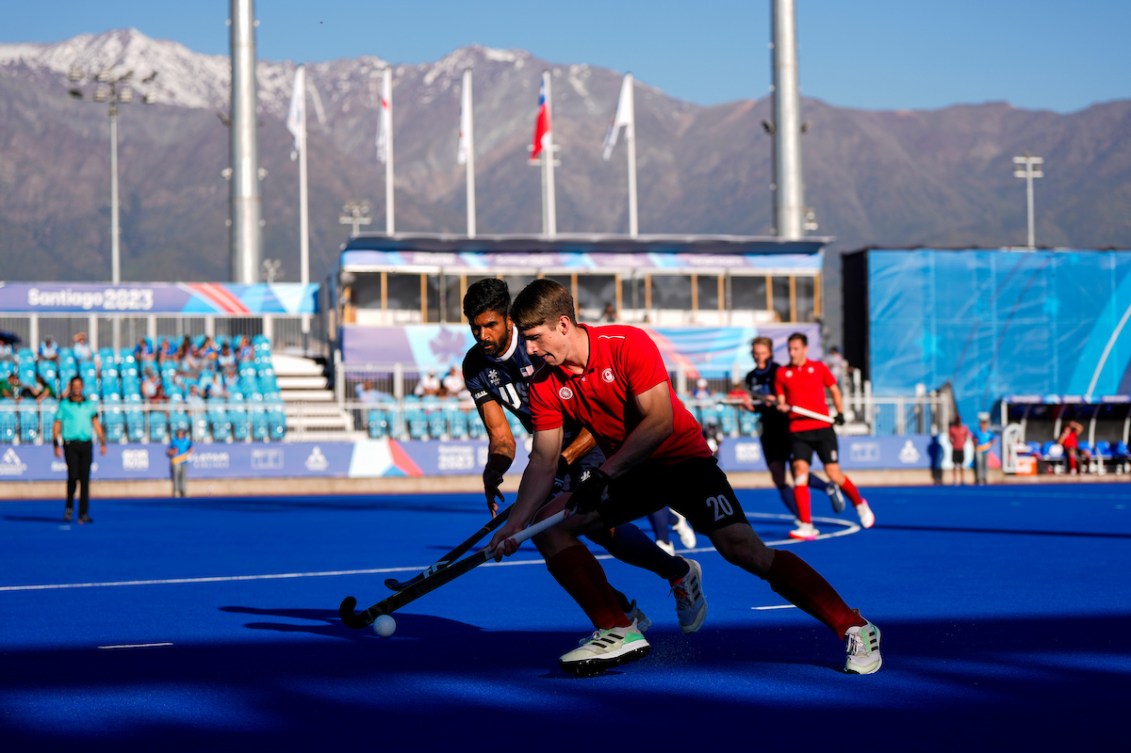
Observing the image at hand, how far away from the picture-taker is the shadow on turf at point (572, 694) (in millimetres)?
5672

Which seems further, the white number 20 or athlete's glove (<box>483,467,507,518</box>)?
athlete's glove (<box>483,467,507,518</box>)

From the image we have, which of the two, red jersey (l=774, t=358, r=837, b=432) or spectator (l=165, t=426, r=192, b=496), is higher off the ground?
red jersey (l=774, t=358, r=837, b=432)

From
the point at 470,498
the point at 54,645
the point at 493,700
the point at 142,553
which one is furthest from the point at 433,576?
the point at 470,498

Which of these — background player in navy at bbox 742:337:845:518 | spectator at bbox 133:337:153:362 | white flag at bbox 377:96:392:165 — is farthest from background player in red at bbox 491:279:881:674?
white flag at bbox 377:96:392:165

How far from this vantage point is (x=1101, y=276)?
42375 mm

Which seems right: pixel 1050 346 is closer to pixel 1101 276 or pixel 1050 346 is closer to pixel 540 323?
pixel 1101 276

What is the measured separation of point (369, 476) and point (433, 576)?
24.3 m

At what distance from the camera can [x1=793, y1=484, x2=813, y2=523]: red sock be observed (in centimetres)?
1622

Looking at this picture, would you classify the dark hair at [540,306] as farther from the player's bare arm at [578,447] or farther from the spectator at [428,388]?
the spectator at [428,388]

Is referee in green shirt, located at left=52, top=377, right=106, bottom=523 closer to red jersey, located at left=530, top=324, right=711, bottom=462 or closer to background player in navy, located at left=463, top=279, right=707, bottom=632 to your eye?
background player in navy, located at left=463, top=279, right=707, bottom=632

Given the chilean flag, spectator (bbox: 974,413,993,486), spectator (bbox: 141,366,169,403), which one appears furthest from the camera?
the chilean flag

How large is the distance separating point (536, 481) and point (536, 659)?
3.22 ft

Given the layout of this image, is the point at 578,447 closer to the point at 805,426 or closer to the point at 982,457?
the point at 805,426

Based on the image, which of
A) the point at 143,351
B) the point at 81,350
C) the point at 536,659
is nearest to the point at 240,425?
the point at 143,351
